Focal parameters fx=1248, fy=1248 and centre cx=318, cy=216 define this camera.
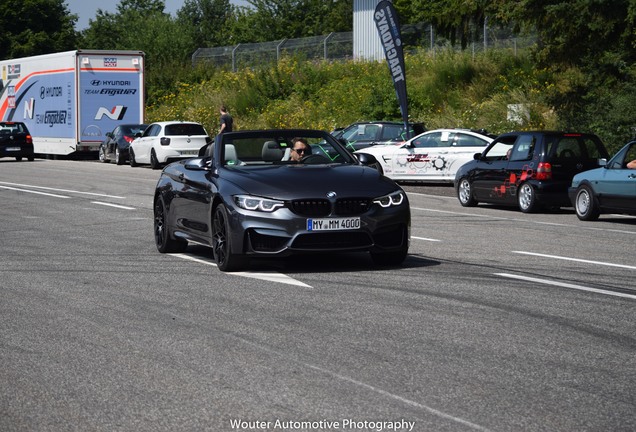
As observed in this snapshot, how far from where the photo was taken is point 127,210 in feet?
69.5

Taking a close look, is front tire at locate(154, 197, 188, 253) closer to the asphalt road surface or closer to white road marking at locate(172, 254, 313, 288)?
the asphalt road surface

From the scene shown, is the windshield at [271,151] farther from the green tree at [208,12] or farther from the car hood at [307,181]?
the green tree at [208,12]

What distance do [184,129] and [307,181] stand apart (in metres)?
28.7

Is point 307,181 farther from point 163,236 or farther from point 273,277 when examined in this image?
point 163,236

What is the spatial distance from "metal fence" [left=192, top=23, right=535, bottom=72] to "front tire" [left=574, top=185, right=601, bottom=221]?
27021 mm

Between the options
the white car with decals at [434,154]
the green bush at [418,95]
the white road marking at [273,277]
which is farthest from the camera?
the green bush at [418,95]

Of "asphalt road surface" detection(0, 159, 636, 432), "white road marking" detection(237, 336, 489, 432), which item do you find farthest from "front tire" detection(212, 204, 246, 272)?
"white road marking" detection(237, 336, 489, 432)

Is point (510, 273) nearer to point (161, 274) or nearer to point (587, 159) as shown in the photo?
point (161, 274)

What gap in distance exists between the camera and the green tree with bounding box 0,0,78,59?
3696 inches

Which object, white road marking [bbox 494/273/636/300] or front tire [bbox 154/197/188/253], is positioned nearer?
→ white road marking [bbox 494/273/636/300]

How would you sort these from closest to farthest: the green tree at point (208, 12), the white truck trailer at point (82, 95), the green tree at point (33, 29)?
1. the white truck trailer at point (82, 95)
2. the green tree at point (33, 29)
3. the green tree at point (208, 12)

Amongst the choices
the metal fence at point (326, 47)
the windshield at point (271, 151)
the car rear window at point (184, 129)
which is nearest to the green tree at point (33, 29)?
the metal fence at point (326, 47)

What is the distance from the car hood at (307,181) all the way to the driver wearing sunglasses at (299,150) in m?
0.46

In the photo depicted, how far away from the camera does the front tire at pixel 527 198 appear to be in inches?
853
